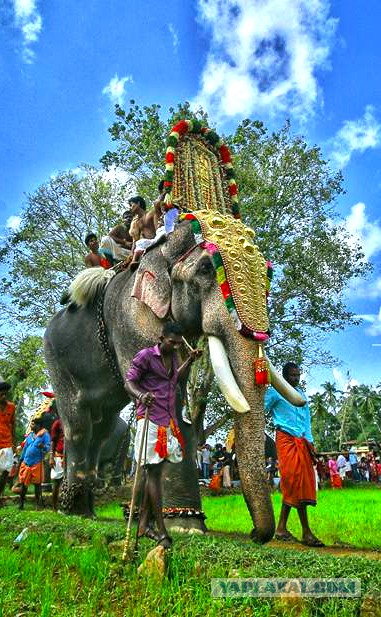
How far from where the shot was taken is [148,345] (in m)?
5.89

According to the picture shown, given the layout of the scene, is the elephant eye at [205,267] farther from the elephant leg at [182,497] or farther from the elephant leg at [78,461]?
the elephant leg at [78,461]

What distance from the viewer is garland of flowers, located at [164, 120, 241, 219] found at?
6.83 metres

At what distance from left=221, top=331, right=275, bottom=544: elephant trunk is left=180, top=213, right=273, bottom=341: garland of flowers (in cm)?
7

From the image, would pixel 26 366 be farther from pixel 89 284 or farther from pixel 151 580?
pixel 151 580

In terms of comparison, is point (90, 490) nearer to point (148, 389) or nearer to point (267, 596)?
point (148, 389)

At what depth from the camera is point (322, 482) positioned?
2391cm

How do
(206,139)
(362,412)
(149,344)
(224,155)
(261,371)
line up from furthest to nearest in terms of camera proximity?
(362,412) → (224,155) → (206,139) → (149,344) → (261,371)

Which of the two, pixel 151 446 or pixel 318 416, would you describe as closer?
pixel 151 446

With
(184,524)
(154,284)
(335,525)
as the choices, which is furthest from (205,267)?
(335,525)

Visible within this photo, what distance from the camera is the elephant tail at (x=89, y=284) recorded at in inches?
284

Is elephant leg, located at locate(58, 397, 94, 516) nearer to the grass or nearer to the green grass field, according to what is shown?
the grass

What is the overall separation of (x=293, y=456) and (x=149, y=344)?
5.70ft

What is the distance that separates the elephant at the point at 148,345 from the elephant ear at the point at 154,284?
0.01 metres

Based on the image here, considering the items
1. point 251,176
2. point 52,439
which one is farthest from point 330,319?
point 52,439
